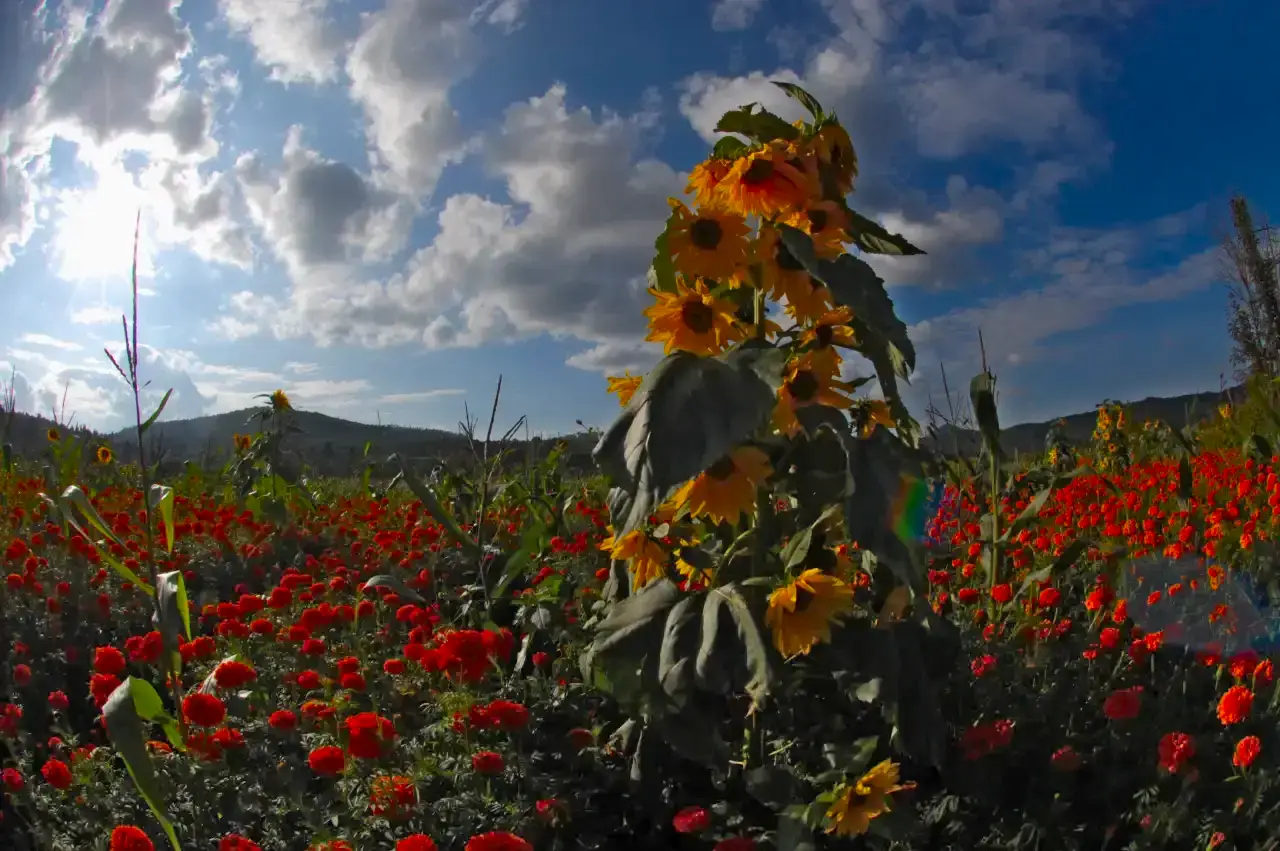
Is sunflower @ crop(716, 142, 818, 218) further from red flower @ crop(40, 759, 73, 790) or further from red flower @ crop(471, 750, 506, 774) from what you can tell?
red flower @ crop(40, 759, 73, 790)

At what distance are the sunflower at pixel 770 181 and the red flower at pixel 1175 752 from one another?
1.50 meters

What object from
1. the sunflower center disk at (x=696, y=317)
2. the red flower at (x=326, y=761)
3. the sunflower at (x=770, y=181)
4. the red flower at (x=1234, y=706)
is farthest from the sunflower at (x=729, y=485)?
the red flower at (x=1234, y=706)

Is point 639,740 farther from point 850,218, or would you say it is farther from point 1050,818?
point 850,218

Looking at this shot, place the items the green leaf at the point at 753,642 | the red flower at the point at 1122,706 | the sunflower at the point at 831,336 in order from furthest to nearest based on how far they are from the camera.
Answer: the red flower at the point at 1122,706 → the sunflower at the point at 831,336 → the green leaf at the point at 753,642

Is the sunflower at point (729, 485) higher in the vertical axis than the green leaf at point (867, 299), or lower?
lower

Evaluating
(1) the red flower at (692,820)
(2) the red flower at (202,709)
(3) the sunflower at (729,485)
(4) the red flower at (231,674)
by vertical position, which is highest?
(3) the sunflower at (729,485)

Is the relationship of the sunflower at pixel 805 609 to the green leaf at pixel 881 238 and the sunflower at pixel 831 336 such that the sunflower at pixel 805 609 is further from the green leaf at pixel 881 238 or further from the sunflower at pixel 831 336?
the green leaf at pixel 881 238

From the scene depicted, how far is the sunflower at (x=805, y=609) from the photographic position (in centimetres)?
183

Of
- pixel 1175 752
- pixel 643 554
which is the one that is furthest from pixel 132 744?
pixel 1175 752

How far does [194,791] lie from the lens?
228 centimetres

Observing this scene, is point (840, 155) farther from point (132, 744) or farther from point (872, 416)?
point (132, 744)

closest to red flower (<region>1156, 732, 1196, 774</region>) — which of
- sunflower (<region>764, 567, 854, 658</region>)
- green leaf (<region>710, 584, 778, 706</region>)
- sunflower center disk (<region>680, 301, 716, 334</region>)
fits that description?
sunflower (<region>764, 567, 854, 658</region>)

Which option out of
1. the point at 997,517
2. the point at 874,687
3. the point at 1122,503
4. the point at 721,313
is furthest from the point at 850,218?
the point at 1122,503

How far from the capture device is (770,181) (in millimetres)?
1926
